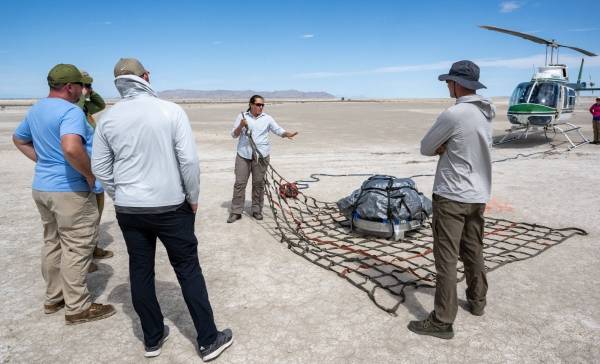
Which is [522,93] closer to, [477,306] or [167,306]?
[477,306]

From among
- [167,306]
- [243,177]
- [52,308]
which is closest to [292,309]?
[167,306]

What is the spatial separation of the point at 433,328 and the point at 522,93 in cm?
→ 1617

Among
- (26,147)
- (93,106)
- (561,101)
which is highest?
(561,101)

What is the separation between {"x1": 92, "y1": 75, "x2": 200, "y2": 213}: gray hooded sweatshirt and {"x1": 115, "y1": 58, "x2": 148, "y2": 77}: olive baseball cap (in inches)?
2.9

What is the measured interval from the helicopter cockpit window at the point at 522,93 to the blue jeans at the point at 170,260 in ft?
56.0

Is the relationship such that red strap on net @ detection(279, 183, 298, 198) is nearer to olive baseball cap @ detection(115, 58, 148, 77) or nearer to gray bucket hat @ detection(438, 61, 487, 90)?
gray bucket hat @ detection(438, 61, 487, 90)

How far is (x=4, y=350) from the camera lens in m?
3.12

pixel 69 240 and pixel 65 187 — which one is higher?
pixel 65 187

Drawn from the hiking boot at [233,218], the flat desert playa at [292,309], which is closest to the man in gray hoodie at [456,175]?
the flat desert playa at [292,309]

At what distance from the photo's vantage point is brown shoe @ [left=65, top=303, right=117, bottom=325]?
11.4 feet

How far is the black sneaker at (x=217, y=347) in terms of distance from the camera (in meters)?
2.95

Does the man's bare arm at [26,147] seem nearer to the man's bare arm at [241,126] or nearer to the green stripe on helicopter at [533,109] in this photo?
the man's bare arm at [241,126]

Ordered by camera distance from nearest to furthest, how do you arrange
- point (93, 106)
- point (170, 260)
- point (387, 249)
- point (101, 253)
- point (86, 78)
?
1. point (170, 260)
2. point (86, 78)
3. point (93, 106)
4. point (101, 253)
5. point (387, 249)

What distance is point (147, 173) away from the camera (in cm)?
262
